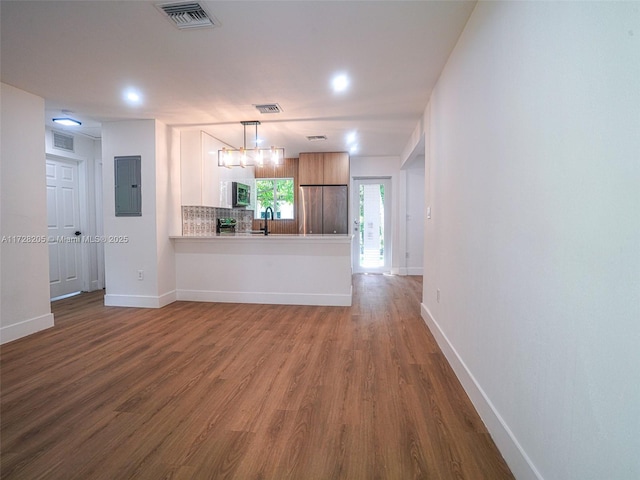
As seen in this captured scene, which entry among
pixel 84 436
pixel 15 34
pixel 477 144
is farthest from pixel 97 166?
pixel 477 144

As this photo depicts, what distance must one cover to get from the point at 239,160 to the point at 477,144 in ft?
11.1

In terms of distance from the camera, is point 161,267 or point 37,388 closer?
point 37,388

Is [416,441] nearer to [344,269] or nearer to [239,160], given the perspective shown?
[344,269]

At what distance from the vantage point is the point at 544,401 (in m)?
1.18

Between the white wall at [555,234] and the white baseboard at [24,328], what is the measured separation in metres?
4.19

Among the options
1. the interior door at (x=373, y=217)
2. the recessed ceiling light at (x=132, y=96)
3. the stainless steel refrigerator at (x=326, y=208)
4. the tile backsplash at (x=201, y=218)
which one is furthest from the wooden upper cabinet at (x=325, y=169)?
the recessed ceiling light at (x=132, y=96)

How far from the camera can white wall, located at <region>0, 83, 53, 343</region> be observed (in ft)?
9.81

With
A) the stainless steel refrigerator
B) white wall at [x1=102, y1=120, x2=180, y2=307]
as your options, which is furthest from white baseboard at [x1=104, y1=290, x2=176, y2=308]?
the stainless steel refrigerator

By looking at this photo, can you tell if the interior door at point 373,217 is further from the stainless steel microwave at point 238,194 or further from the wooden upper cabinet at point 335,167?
the stainless steel microwave at point 238,194

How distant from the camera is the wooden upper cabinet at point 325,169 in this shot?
605 centimetres

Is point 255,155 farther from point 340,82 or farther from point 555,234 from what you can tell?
point 555,234

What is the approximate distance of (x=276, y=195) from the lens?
6824 mm

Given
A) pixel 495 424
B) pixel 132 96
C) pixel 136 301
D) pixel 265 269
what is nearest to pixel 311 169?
pixel 265 269

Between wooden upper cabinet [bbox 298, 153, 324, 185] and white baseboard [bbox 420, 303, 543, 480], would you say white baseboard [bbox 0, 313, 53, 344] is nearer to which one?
white baseboard [bbox 420, 303, 543, 480]
